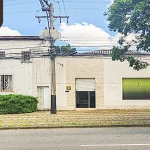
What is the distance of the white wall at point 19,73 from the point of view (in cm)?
2530

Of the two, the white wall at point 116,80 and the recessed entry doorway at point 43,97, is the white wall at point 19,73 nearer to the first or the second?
the recessed entry doorway at point 43,97

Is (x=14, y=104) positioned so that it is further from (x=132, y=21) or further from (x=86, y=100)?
(x=132, y=21)

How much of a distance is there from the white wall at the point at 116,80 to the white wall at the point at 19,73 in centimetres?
635

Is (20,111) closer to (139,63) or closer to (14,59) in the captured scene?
(14,59)

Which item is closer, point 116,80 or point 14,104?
point 14,104

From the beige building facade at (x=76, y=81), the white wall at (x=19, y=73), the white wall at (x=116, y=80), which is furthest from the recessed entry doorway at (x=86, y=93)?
the white wall at (x=19, y=73)

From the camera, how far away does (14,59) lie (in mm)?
25344

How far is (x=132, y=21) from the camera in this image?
50.5 ft

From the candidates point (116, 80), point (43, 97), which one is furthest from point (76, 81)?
point (116, 80)

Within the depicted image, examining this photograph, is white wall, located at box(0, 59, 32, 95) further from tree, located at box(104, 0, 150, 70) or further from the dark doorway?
tree, located at box(104, 0, 150, 70)

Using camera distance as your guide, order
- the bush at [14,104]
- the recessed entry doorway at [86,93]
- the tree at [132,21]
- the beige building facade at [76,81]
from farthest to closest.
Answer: the recessed entry doorway at [86,93] < the beige building facade at [76,81] < the bush at [14,104] < the tree at [132,21]

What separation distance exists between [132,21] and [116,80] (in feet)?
34.7

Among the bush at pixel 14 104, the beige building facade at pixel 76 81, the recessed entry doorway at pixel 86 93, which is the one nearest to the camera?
the bush at pixel 14 104

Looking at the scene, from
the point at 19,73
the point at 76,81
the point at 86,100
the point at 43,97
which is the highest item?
the point at 19,73
